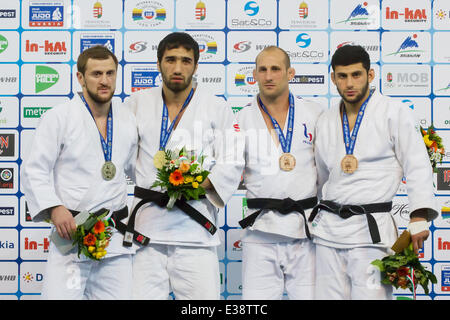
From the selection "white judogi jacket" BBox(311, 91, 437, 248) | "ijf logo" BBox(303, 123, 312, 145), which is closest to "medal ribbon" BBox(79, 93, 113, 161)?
"ijf logo" BBox(303, 123, 312, 145)

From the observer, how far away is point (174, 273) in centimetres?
348

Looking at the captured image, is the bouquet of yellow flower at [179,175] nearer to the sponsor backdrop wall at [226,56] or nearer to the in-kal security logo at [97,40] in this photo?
the sponsor backdrop wall at [226,56]

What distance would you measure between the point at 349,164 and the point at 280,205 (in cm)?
54

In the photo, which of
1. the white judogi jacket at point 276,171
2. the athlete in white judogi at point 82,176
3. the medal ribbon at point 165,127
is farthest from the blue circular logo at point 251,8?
the athlete in white judogi at point 82,176

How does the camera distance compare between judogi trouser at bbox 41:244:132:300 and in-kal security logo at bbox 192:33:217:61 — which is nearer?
judogi trouser at bbox 41:244:132:300

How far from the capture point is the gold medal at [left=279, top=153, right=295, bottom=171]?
3.70 metres

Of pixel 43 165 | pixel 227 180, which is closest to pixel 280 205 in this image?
pixel 227 180

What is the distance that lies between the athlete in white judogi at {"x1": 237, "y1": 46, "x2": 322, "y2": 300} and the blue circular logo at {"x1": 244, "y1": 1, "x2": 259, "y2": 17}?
4.23ft

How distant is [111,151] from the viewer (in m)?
3.38

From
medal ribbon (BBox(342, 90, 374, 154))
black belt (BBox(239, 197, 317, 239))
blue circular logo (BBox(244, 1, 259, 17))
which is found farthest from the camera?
blue circular logo (BBox(244, 1, 259, 17))

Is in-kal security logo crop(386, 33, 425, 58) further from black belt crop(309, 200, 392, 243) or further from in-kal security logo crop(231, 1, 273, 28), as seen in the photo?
black belt crop(309, 200, 392, 243)

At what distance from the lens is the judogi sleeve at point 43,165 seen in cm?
321

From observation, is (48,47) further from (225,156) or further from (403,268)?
(403,268)

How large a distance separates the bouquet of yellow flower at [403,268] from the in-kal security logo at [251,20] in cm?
254
